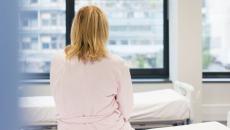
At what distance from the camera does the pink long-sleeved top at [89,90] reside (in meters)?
1.75

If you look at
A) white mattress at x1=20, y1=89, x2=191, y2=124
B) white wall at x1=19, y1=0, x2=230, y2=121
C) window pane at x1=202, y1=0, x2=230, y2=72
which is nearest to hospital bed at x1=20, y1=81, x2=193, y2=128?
white mattress at x1=20, y1=89, x2=191, y2=124

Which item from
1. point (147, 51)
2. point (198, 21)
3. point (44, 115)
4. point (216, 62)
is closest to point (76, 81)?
point (44, 115)

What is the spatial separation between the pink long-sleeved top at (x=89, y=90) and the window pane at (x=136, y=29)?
2.77m

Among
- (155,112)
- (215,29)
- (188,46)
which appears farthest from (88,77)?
(215,29)

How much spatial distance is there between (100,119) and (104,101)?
0.32 feet

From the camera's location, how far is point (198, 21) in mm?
4078

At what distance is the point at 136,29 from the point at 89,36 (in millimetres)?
2893

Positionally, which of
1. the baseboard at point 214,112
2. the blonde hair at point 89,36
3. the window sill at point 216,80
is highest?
the blonde hair at point 89,36

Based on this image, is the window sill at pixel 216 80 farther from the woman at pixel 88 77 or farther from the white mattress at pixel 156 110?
the woman at pixel 88 77

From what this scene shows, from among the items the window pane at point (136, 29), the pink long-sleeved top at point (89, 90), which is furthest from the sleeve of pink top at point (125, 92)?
the window pane at point (136, 29)

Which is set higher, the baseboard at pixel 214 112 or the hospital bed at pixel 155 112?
the hospital bed at pixel 155 112

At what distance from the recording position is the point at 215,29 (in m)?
4.56

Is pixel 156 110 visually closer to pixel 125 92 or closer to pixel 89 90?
pixel 125 92

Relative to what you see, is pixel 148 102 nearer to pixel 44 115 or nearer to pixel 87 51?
pixel 44 115
